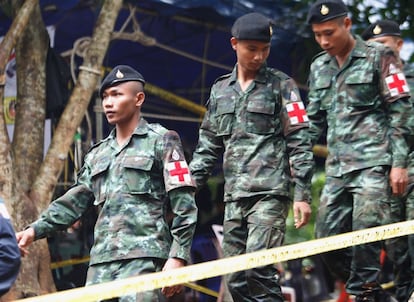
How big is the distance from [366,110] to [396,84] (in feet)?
0.87

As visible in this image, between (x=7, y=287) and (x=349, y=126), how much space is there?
Result: 298 centimetres

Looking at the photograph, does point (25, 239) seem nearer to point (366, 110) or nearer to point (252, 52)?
point (252, 52)

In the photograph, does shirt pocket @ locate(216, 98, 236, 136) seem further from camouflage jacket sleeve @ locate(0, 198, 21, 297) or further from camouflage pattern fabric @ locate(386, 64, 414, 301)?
camouflage jacket sleeve @ locate(0, 198, 21, 297)

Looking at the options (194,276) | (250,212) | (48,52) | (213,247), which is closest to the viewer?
(194,276)

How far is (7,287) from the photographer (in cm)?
448

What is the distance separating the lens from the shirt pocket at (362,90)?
668 centimetres

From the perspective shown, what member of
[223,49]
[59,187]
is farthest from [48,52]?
[223,49]

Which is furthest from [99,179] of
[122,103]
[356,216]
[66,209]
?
[356,216]

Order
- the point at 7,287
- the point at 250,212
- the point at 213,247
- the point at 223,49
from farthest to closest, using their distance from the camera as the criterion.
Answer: the point at 223,49 < the point at 213,247 < the point at 250,212 < the point at 7,287

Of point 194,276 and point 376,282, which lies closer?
point 194,276

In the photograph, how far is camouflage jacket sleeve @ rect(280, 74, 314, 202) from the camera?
6.39m

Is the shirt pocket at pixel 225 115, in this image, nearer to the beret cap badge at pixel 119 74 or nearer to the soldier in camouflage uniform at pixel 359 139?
the soldier in camouflage uniform at pixel 359 139

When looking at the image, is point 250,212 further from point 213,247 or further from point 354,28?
point 354,28

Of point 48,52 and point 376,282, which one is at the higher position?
point 48,52
